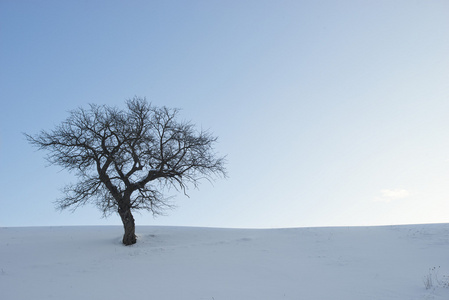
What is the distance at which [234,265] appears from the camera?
43.2 ft

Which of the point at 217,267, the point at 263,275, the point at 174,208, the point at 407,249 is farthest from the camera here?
Answer: the point at 174,208

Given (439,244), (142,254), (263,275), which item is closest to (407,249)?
(439,244)

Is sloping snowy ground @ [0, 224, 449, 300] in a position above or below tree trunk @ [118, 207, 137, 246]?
below

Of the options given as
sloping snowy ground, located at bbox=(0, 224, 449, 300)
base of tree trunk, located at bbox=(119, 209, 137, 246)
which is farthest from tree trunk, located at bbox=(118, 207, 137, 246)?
sloping snowy ground, located at bbox=(0, 224, 449, 300)

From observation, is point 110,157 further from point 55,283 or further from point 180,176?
point 55,283

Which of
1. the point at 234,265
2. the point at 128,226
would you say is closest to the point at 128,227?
the point at 128,226

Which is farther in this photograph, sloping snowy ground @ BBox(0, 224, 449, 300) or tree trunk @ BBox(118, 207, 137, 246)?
tree trunk @ BBox(118, 207, 137, 246)

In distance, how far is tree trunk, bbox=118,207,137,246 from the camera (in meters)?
18.5

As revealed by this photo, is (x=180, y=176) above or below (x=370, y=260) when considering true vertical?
above

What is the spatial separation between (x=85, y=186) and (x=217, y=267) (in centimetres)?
1026

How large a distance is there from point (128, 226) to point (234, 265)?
320 inches

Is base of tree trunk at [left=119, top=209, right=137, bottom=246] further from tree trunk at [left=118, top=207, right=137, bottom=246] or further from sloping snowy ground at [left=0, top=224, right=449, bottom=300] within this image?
sloping snowy ground at [left=0, top=224, right=449, bottom=300]

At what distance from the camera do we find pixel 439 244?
1551cm

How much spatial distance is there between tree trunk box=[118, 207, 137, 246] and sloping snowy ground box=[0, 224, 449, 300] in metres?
0.51
